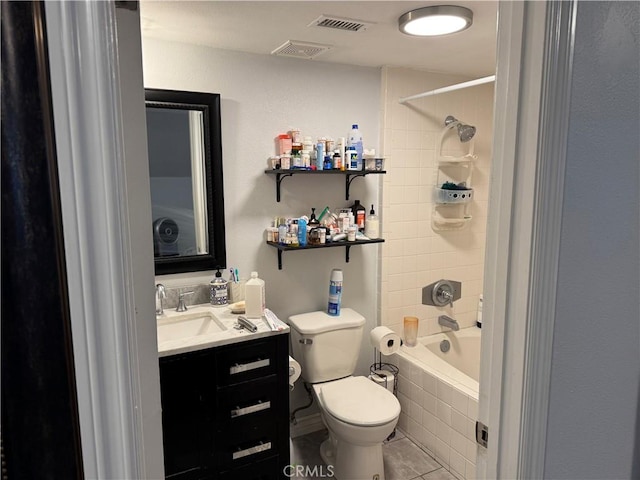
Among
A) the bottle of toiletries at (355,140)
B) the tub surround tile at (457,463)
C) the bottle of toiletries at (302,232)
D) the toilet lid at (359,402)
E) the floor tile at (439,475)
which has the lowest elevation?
the floor tile at (439,475)

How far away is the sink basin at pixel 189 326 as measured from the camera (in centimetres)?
Answer: 215

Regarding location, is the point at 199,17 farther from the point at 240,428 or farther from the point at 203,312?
the point at 240,428

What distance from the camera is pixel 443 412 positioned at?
2.56m

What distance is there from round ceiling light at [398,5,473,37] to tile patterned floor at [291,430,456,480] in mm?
2212

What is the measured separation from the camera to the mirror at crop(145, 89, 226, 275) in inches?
87.4

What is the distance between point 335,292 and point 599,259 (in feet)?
5.63

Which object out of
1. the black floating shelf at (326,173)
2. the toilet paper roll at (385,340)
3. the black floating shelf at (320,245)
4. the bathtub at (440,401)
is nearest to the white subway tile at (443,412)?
the bathtub at (440,401)

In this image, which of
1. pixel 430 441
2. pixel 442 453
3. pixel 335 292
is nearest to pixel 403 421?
pixel 430 441

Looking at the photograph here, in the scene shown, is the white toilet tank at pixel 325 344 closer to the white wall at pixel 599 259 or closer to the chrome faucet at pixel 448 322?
the chrome faucet at pixel 448 322

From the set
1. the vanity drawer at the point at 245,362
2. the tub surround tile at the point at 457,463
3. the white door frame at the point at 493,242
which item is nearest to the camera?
the white door frame at the point at 493,242

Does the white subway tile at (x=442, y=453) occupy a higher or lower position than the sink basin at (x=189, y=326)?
lower

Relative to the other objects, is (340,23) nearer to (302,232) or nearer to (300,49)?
(300,49)

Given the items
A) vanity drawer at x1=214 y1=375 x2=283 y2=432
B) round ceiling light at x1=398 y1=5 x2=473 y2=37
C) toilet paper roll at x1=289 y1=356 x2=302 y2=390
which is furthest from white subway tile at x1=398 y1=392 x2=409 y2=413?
round ceiling light at x1=398 y1=5 x2=473 y2=37

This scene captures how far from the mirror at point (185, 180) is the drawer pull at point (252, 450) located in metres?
0.90
